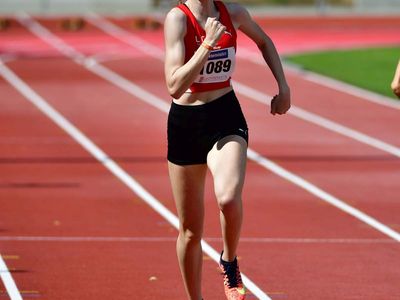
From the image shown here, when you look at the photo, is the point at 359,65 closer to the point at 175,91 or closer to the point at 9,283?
the point at 9,283

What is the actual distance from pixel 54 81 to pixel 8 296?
1855 centimetres

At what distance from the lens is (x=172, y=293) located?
9.77 m

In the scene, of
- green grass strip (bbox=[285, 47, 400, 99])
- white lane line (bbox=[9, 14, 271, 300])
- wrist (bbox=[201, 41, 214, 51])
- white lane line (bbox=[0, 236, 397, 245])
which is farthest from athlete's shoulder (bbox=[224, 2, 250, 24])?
green grass strip (bbox=[285, 47, 400, 99])

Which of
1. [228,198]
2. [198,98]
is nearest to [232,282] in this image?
[228,198]

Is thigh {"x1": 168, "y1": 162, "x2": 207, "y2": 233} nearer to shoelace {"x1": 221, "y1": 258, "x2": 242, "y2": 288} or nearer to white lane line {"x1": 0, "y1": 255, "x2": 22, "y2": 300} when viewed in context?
shoelace {"x1": 221, "y1": 258, "x2": 242, "y2": 288}

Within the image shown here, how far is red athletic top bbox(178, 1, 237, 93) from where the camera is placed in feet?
26.9

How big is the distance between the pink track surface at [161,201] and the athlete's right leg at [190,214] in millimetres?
1006

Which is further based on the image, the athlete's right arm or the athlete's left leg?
the athlete's left leg

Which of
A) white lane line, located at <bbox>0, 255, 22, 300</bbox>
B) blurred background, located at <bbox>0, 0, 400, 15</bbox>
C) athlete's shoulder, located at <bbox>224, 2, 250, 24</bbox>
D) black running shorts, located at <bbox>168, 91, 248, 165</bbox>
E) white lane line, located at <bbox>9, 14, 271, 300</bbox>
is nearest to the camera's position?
black running shorts, located at <bbox>168, 91, 248, 165</bbox>

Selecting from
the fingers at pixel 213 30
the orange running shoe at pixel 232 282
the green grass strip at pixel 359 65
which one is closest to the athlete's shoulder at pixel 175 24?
the fingers at pixel 213 30

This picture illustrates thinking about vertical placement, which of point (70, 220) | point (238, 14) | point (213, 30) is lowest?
point (70, 220)

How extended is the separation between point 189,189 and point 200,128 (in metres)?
0.39

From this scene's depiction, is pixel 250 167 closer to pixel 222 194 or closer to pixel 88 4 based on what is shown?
pixel 222 194

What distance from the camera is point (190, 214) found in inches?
→ 334
